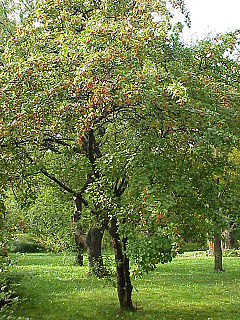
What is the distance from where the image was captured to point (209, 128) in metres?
6.39

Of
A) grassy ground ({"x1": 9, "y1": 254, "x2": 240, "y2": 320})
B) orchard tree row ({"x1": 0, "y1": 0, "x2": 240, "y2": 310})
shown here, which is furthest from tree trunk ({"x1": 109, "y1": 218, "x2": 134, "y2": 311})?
orchard tree row ({"x1": 0, "y1": 0, "x2": 240, "y2": 310})

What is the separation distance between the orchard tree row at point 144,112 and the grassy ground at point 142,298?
2.78m

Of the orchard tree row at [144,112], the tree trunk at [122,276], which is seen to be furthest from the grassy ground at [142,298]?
the orchard tree row at [144,112]

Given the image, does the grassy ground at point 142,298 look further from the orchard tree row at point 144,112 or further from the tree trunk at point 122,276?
the orchard tree row at point 144,112

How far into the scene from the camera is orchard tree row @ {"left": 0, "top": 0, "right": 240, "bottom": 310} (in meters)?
6.79

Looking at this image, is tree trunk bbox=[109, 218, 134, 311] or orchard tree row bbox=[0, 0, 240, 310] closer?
orchard tree row bbox=[0, 0, 240, 310]

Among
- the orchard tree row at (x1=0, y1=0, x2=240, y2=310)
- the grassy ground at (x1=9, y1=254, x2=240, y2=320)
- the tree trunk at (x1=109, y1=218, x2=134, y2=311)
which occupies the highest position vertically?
the orchard tree row at (x1=0, y1=0, x2=240, y2=310)

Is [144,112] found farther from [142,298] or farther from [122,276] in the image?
[142,298]

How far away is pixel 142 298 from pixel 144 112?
6.38m

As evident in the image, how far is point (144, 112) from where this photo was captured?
23.8 feet

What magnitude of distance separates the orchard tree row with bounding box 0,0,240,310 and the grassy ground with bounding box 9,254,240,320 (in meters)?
2.78

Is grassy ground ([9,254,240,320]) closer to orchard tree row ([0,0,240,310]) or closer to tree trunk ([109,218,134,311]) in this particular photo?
tree trunk ([109,218,134,311])

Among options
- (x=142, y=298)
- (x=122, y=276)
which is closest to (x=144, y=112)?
(x=122, y=276)

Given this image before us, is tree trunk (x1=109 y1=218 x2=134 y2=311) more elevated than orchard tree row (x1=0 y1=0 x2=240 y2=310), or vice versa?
orchard tree row (x1=0 y1=0 x2=240 y2=310)
